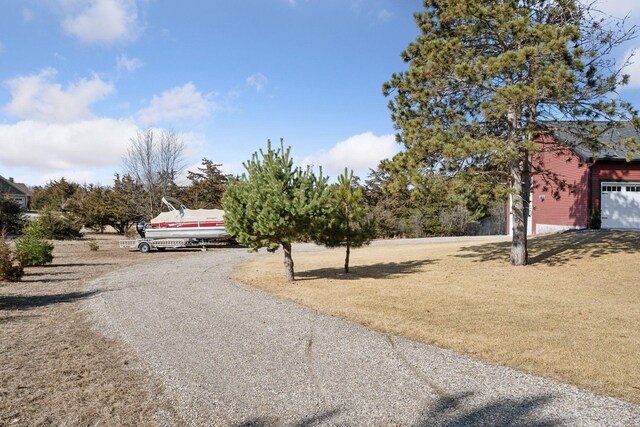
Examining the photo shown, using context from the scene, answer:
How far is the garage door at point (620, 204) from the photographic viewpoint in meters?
23.3

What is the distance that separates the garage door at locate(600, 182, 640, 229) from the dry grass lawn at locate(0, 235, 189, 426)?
24943 millimetres

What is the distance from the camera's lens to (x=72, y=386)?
5.12m

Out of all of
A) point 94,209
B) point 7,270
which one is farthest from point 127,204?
point 7,270

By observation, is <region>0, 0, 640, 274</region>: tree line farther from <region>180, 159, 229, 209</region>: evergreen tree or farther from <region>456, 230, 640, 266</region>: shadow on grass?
<region>180, 159, 229, 209</region>: evergreen tree

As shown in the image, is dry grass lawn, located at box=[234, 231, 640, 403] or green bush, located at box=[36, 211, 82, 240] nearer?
dry grass lawn, located at box=[234, 231, 640, 403]

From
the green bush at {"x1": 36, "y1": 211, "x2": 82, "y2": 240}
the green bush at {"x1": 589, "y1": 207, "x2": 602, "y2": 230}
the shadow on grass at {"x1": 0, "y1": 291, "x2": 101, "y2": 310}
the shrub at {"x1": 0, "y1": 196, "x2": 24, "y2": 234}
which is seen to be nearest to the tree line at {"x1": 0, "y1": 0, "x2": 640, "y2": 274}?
the shadow on grass at {"x1": 0, "y1": 291, "x2": 101, "y2": 310}

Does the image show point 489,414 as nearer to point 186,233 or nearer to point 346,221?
point 346,221

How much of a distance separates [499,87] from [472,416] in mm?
11927

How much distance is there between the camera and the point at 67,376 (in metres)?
5.45

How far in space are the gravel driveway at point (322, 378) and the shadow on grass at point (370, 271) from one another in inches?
235

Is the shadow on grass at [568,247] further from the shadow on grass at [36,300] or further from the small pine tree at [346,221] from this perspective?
the shadow on grass at [36,300]

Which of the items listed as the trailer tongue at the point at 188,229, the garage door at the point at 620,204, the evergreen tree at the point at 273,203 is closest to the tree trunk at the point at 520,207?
the evergreen tree at the point at 273,203

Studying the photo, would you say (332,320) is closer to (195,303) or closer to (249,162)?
(195,303)

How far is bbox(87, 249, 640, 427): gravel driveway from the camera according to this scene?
4402 millimetres
